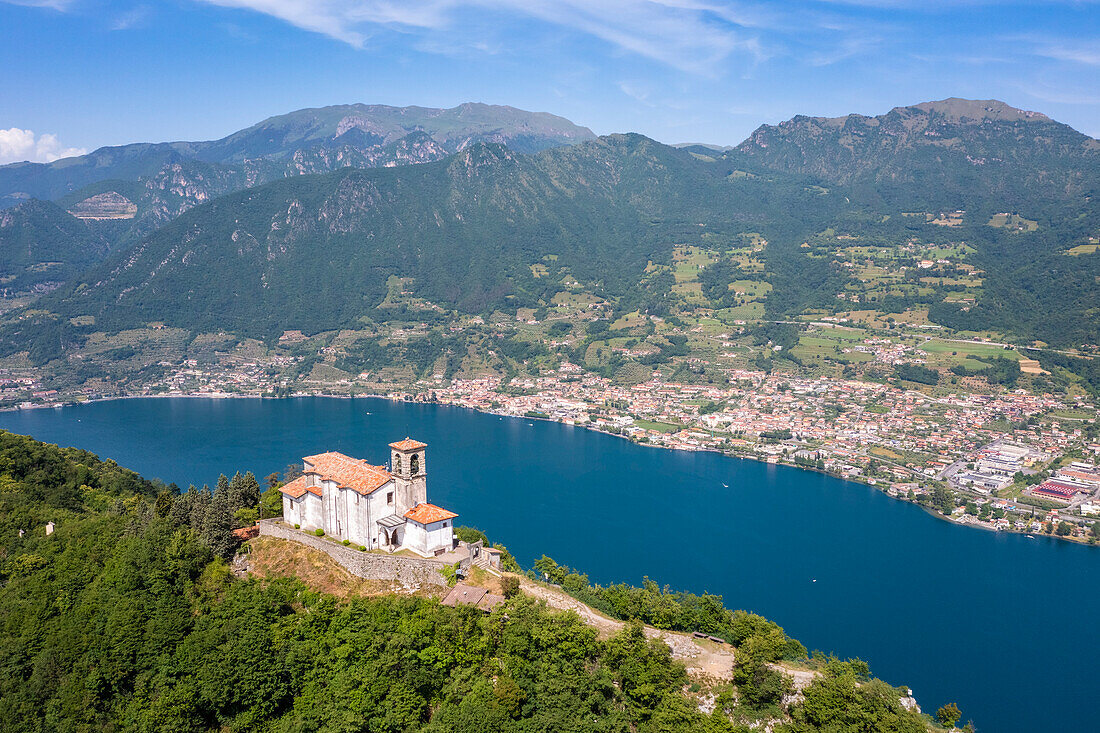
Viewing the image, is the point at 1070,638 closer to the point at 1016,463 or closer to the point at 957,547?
the point at 957,547

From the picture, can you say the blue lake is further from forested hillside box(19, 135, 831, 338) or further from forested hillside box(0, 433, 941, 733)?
forested hillside box(19, 135, 831, 338)

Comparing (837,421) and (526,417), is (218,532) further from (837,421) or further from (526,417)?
(837,421)

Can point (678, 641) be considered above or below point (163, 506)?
below

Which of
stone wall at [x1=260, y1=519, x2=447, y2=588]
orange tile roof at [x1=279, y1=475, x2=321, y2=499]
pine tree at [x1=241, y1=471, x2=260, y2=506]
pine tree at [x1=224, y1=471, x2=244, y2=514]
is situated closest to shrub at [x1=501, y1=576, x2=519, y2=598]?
stone wall at [x1=260, y1=519, x2=447, y2=588]

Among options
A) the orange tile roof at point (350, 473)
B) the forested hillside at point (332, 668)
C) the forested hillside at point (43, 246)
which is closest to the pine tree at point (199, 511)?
the forested hillside at point (332, 668)

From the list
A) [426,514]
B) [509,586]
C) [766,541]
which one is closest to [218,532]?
[426,514]
